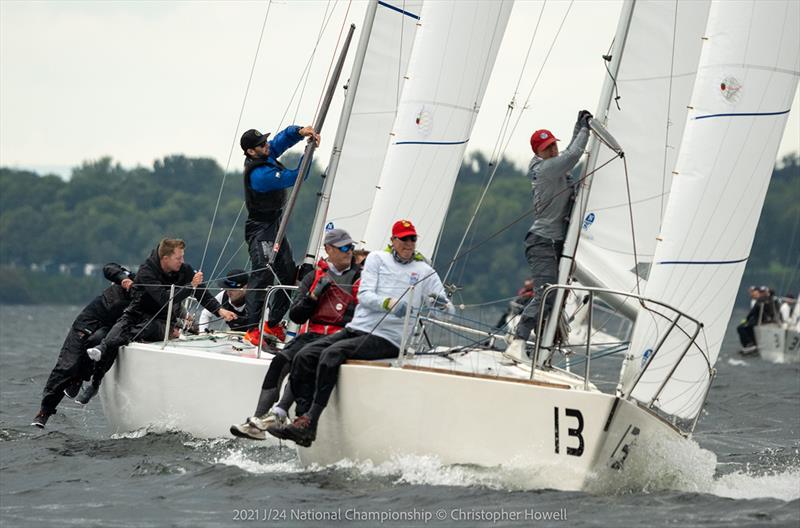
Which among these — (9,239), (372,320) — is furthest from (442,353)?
(9,239)

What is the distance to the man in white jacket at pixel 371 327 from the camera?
8.22 m

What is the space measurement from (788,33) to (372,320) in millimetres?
3654

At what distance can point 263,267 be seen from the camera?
36.2ft

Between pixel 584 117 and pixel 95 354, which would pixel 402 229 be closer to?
pixel 584 117

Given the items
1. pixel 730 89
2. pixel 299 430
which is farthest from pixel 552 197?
pixel 299 430

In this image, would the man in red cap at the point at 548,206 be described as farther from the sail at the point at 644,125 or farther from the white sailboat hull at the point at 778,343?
the white sailboat hull at the point at 778,343

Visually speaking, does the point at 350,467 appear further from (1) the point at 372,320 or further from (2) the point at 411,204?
(2) the point at 411,204

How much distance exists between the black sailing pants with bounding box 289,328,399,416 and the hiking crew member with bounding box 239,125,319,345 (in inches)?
96.0

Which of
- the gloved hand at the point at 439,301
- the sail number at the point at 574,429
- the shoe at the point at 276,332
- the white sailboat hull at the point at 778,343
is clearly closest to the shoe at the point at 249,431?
the gloved hand at the point at 439,301

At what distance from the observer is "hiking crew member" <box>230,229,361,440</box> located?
8703 millimetres

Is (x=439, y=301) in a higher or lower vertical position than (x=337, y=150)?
lower

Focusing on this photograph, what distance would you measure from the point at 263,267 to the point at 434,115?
2.19 metres

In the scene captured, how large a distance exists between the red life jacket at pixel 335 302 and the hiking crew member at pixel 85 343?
96.5 inches

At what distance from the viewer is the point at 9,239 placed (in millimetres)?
74438
